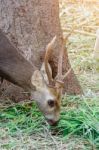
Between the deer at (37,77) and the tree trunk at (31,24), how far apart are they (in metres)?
0.27

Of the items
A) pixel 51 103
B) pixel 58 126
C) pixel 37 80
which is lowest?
pixel 58 126

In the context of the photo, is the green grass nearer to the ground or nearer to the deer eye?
the ground

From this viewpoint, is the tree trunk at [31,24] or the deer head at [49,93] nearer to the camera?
the deer head at [49,93]

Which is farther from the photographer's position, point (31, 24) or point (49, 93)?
point (31, 24)

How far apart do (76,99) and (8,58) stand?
97 centimetres

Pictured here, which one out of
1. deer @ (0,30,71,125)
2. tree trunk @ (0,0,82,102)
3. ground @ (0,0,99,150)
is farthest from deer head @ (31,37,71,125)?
tree trunk @ (0,0,82,102)

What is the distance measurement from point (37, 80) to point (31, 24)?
0.74 metres

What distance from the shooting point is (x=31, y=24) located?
16.0 feet

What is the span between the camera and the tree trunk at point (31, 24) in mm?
4832

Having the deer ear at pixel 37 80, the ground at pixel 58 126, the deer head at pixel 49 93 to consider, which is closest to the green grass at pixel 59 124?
the ground at pixel 58 126

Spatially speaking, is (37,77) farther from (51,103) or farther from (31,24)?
(31,24)

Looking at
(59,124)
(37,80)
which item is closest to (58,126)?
(59,124)

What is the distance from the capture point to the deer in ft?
14.1

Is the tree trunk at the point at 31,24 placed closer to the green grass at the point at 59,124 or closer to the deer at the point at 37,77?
the deer at the point at 37,77
